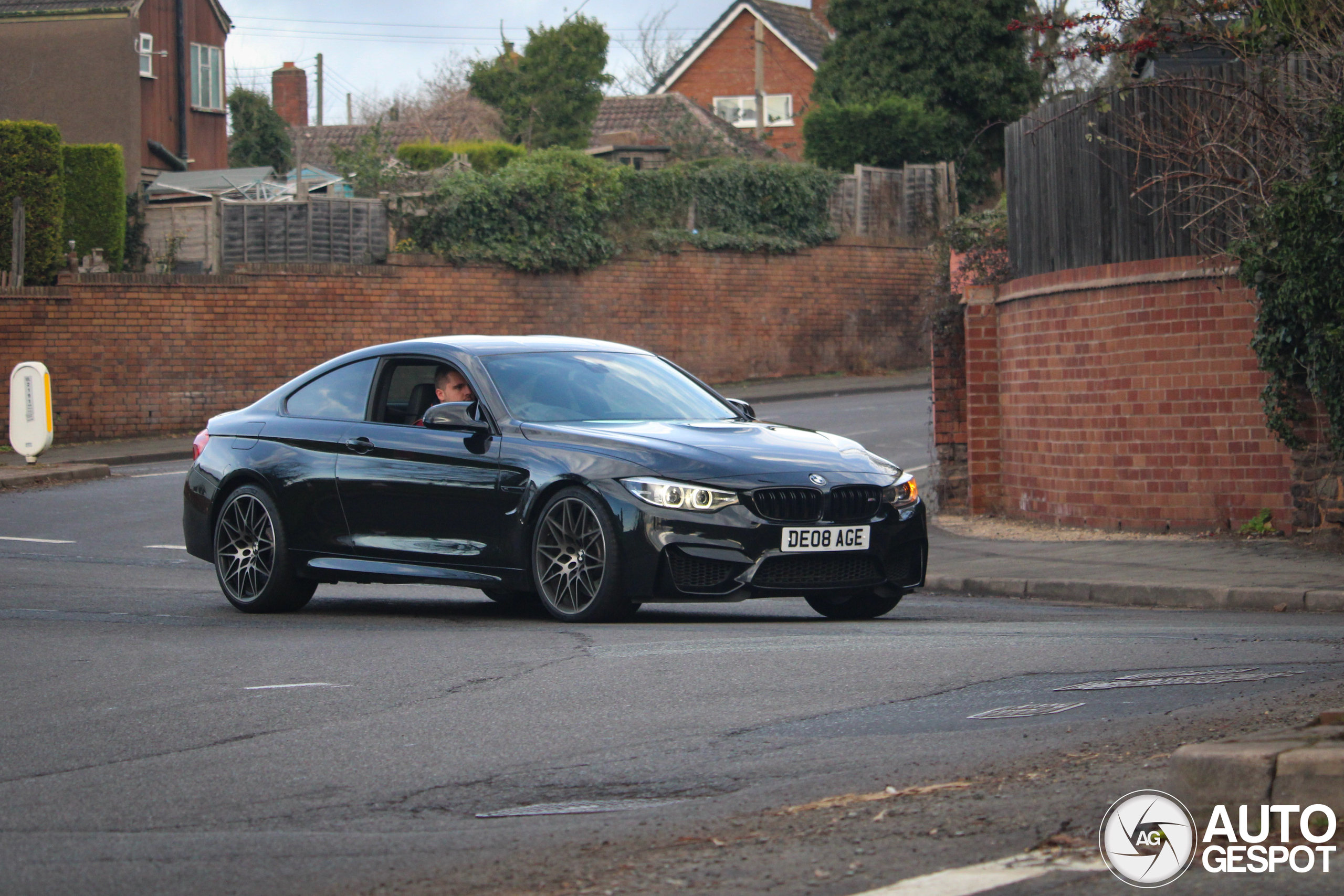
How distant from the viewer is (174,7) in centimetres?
3988

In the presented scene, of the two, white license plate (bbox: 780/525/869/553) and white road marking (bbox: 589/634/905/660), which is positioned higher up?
white license plate (bbox: 780/525/869/553)

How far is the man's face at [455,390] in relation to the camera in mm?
9703

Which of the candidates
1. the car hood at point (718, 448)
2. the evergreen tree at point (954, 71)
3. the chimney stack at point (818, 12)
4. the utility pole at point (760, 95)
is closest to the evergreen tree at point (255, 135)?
the utility pole at point (760, 95)

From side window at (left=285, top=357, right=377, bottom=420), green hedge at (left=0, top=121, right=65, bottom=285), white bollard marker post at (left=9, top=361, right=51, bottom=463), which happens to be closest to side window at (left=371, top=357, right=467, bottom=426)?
side window at (left=285, top=357, right=377, bottom=420)

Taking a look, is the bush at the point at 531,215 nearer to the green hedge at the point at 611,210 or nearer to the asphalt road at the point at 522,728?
the green hedge at the point at 611,210

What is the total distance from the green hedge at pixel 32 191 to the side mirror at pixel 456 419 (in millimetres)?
19714

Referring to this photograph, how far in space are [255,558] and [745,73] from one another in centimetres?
5573

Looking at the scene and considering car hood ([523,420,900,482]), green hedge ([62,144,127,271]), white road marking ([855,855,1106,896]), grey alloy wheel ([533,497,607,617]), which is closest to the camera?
white road marking ([855,855,1106,896])

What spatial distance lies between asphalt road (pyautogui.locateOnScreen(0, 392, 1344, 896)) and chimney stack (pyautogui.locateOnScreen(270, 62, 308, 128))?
5796cm

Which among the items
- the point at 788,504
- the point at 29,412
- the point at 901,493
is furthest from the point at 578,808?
the point at 29,412

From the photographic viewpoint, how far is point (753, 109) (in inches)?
2505

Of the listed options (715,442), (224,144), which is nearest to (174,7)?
(224,144)

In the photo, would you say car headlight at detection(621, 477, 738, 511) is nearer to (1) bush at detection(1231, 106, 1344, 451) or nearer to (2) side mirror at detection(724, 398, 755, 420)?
(2) side mirror at detection(724, 398, 755, 420)

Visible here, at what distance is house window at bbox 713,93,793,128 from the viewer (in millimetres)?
62656
